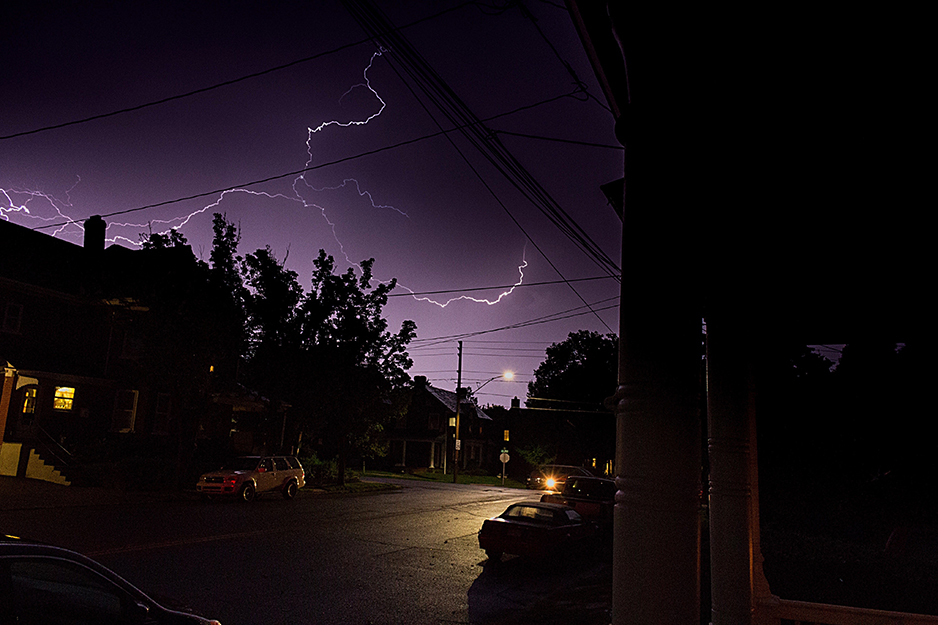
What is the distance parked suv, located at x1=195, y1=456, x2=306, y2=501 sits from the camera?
21984mm

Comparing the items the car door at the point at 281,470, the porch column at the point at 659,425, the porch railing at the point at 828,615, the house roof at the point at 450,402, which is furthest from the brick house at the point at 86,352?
the house roof at the point at 450,402

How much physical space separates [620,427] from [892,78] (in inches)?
111

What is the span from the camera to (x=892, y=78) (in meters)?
3.59

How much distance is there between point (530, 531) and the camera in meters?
12.8

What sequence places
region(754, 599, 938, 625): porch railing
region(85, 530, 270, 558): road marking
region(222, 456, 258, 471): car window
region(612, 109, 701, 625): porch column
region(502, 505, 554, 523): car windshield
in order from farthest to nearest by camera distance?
region(222, 456, 258, 471): car window, region(502, 505, 554, 523): car windshield, region(85, 530, 270, 558): road marking, region(754, 599, 938, 625): porch railing, region(612, 109, 701, 625): porch column

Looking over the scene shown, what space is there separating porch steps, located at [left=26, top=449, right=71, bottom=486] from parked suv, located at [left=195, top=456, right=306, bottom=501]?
5660 millimetres

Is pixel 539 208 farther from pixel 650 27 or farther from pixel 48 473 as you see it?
pixel 48 473

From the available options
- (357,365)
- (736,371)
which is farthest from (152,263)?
(736,371)

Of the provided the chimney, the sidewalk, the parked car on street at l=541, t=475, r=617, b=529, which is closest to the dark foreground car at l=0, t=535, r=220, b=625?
the parked car on street at l=541, t=475, r=617, b=529

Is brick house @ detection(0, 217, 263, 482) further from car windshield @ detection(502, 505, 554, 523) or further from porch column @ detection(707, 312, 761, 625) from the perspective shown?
porch column @ detection(707, 312, 761, 625)

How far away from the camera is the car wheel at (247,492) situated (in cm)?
2234

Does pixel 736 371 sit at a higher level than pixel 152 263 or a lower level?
lower

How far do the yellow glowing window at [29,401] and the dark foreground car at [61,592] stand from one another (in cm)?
2669

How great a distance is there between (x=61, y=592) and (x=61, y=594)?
0.5 inches
